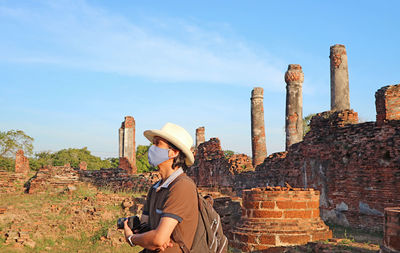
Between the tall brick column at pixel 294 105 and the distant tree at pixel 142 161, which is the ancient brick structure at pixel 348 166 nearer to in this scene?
the tall brick column at pixel 294 105

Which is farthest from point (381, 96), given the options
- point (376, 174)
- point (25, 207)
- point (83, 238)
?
point (25, 207)

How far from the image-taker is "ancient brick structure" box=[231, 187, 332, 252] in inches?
231

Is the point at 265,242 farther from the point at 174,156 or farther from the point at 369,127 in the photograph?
the point at 369,127

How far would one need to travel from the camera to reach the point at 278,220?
600cm

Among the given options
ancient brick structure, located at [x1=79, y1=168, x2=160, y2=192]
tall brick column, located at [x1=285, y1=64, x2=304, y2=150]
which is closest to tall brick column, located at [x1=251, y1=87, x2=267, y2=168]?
tall brick column, located at [x1=285, y1=64, x2=304, y2=150]

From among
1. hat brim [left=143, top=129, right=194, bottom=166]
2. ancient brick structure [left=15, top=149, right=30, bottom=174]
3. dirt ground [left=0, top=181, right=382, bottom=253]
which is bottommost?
dirt ground [left=0, top=181, right=382, bottom=253]

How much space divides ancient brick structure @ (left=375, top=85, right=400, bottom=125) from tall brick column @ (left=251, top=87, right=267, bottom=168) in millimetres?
10189

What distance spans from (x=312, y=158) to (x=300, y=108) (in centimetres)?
622

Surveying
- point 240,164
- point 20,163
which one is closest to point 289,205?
point 240,164

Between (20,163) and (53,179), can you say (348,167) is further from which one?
(20,163)

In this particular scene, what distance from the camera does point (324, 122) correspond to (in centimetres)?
1197

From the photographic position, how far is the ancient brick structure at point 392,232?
3.99 metres

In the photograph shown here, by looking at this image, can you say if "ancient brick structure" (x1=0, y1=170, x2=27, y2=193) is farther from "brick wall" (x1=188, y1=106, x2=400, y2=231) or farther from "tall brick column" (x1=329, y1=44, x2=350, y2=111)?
"tall brick column" (x1=329, y1=44, x2=350, y2=111)

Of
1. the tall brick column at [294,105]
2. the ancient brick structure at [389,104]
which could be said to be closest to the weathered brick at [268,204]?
the ancient brick structure at [389,104]
